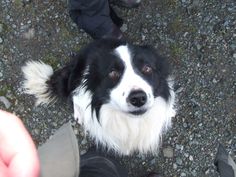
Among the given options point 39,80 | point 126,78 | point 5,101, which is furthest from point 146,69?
point 5,101

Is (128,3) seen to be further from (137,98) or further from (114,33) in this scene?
(137,98)

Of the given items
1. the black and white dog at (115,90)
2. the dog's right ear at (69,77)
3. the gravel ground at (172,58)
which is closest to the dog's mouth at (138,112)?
the black and white dog at (115,90)

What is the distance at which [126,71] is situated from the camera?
210cm

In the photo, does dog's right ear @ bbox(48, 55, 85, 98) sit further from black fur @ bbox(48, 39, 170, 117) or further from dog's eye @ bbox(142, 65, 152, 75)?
dog's eye @ bbox(142, 65, 152, 75)

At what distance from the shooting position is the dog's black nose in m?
2.01

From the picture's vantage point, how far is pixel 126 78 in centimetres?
208

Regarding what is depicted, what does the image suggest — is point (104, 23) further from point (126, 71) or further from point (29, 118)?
point (29, 118)

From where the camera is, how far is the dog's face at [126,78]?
2055mm

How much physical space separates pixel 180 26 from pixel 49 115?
0.98 m

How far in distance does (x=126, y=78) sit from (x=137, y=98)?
124 mm

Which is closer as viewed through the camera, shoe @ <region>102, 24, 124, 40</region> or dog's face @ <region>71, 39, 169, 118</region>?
dog's face @ <region>71, 39, 169, 118</region>

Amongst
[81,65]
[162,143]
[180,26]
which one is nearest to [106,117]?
[81,65]

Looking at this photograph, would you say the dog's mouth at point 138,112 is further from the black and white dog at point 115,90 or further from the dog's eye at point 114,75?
the dog's eye at point 114,75

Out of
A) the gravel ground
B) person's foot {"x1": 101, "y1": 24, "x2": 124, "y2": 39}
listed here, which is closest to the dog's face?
person's foot {"x1": 101, "y1": 24, "x2": 124, "y2": 39}
